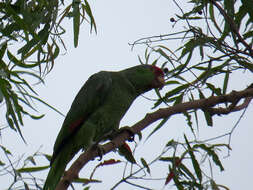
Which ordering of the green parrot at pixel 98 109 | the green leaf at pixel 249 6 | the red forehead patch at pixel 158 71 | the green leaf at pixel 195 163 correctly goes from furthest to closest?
1. the red forehead patch at pixel 158 71
2. the green parrot at pixel 98 109
3. the green leaf at pixel 195 163
4. the green leaf at pixel 249 6

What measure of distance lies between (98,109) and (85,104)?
3.2 inches

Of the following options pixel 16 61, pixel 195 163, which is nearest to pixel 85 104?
pixel 16 61

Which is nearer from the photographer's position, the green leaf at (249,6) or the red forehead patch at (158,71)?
the green leaf at (249,6)

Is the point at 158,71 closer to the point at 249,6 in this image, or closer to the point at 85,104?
the point at 85,104

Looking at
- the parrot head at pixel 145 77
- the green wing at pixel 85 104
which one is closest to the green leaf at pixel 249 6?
the parrot head at pixel 145 77

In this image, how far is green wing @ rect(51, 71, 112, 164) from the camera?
2020mm

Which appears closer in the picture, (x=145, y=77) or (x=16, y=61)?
(x=16, y=61)

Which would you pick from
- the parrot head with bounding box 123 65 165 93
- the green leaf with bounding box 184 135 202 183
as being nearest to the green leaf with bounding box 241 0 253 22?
the green leaf with bounding box 184 135 202 183

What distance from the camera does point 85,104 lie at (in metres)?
2.12

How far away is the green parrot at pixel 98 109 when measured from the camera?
6.57 feet

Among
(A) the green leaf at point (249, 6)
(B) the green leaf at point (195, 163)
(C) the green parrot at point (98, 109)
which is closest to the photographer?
(A) the green leaf at point (249, 6)

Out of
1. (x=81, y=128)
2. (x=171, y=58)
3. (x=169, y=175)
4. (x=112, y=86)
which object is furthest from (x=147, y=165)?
(x=112, y=86)

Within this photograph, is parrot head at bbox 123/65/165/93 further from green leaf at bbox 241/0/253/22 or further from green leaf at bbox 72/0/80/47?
green leaf at bbox 241/0/253/22

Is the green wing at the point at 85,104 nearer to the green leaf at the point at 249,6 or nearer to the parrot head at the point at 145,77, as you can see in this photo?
the parrot head at the point at 145,77
